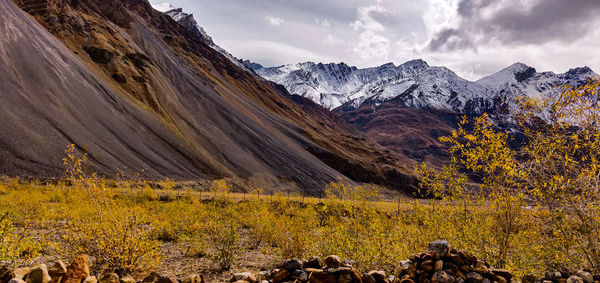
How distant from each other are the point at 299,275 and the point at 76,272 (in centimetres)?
394

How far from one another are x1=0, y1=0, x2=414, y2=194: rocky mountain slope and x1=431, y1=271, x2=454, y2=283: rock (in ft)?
118

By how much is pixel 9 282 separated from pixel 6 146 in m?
35.5

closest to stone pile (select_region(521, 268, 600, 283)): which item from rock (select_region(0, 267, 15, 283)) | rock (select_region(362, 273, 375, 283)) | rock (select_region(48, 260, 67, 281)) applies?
rock (select_region(362, 273, 375, 283))

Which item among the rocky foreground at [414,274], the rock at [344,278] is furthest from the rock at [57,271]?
the rock at [344,278]

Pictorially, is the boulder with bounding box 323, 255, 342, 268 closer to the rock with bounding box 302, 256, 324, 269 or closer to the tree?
the rock with bounding box 302, 256, 324, 269

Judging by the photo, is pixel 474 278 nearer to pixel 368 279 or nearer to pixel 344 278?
pixel 368 279

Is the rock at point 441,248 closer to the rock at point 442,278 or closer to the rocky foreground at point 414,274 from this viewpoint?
the rocky foreground at point 414,274

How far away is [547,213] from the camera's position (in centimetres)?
702

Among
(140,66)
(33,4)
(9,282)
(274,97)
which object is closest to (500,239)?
(9,282)

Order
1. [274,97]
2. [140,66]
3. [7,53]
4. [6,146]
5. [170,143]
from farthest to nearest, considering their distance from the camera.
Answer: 1. [274,97]
2. [140,66]
3. [170,143]
4. [7,53]
5. [6,146]

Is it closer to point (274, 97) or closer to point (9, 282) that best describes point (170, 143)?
point (9, 282)

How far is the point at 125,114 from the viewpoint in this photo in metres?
49.1

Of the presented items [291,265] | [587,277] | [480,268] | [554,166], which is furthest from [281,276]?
[554,166]

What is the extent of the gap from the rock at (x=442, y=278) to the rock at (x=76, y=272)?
20.8ft
